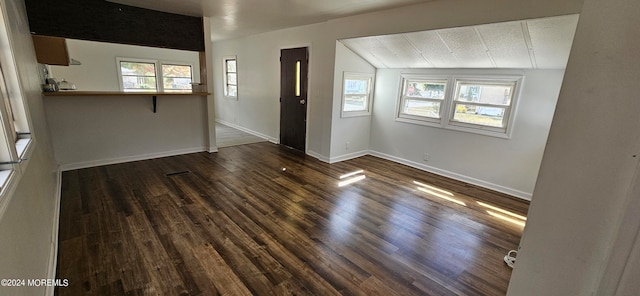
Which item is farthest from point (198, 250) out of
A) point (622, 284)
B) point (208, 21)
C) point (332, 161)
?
point (208, 21)

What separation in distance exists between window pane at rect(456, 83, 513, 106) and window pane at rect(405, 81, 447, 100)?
0.98 ft

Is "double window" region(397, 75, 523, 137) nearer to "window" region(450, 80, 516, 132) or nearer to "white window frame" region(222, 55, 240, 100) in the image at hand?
"window" region(450, 80, 516, 132)

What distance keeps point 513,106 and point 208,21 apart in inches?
188

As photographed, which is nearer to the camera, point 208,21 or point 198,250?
point 198,250

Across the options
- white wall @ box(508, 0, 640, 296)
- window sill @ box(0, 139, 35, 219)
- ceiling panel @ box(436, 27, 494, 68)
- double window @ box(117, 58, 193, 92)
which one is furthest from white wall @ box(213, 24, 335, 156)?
white wall @ box(508, 0, 640, 296)

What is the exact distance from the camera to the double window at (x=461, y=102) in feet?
12.2

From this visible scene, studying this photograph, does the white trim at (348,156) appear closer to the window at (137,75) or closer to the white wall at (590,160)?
the white wall at (590,160)

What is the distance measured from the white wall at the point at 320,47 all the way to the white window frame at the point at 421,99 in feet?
4.00

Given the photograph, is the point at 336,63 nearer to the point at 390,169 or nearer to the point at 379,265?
the point at 390,169

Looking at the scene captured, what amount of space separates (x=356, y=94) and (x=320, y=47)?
1.03 meters

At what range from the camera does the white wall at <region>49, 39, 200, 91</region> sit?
20.6 feet

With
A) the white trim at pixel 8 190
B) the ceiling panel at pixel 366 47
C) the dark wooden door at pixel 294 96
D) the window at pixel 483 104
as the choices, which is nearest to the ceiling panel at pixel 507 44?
the window at pixel 483 104

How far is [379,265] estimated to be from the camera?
2176mm

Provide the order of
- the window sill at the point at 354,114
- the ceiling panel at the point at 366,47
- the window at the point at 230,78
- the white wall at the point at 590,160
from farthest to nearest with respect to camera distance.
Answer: the window at the point at 230,78
the window sill at the point at 354,114
the ceiling panel at the point at 366,47
the white wall at the point at 590,160
